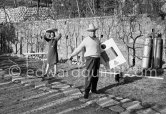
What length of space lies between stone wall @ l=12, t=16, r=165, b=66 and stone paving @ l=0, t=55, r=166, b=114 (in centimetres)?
490

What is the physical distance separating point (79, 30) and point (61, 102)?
766cm

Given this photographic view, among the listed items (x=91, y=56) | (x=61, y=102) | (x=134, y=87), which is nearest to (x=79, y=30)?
(x=134, y=87)

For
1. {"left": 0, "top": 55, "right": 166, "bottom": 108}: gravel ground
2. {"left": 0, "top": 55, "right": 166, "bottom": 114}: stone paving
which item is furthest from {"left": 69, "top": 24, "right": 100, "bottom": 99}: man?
{"left": 0, "top": 55, "right": 166, "bottom": 108}: gravel ground

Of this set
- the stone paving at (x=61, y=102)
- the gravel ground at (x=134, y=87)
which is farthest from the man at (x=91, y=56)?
the gravel ground at (x=134, y=87)

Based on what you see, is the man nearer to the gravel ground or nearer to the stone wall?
the gravel ground

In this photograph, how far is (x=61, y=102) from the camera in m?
5.29

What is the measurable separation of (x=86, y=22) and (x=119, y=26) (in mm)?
2047

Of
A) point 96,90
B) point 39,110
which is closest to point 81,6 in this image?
point 96,90

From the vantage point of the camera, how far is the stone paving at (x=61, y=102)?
4.75 m

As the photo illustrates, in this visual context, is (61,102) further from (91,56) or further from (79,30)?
(79,30)

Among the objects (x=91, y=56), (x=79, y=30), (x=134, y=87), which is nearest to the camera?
(x=91, y=56)

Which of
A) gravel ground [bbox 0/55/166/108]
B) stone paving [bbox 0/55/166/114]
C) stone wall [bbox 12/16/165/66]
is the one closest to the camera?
stone paving [bbox 0/55/166/114]

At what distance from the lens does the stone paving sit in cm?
475

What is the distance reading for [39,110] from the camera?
4805 millimetres
